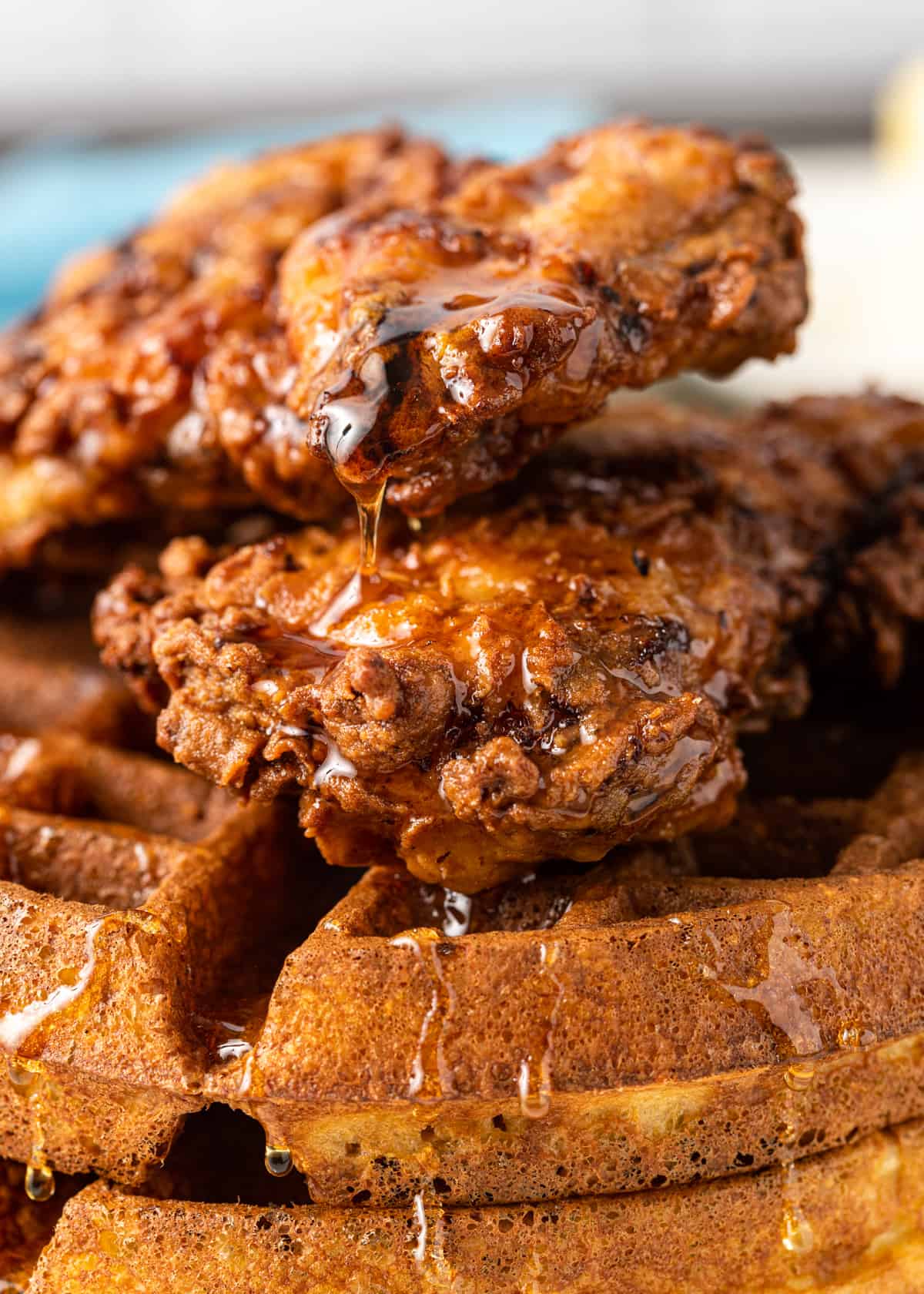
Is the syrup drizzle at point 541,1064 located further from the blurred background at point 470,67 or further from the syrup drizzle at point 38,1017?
the blurred background at point 470,67

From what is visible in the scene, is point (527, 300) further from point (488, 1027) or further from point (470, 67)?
point (470, 67)

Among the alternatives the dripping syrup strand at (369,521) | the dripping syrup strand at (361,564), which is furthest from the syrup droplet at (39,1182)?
the dripping syrup strand at (369,521)

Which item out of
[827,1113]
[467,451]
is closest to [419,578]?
[467,451]

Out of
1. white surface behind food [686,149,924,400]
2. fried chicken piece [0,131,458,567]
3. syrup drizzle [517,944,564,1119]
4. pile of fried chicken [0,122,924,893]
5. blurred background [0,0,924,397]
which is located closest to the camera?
syrup drizzle [517,944,564,1119]

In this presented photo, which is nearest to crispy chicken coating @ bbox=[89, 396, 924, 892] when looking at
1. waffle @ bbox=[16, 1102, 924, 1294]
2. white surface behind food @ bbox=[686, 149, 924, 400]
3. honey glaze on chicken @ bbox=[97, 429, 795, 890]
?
honey glaze on chicken @ bbox=[97, 429, 795, 890]

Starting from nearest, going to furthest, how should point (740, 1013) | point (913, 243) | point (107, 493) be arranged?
point (740, 1013), point (107, 493), point (913, 243)

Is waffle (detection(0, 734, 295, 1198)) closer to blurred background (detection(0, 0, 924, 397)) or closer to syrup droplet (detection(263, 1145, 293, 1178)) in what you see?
syrup droplet (detection(263, 1145, 293, 1178))

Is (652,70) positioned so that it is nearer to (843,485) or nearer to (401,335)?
(843,485)
